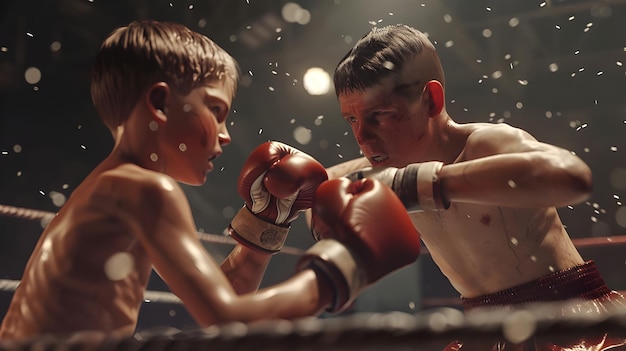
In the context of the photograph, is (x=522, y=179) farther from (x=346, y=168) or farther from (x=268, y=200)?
(x=346, y=168)

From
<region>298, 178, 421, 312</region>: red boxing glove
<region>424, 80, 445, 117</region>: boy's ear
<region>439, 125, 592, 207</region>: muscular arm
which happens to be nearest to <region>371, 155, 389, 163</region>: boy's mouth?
<region>424, 80, 445, 117</region>: boy's ear

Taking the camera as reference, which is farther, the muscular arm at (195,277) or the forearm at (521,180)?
the forearm at (521,180)

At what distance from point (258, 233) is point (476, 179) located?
1.86 feet

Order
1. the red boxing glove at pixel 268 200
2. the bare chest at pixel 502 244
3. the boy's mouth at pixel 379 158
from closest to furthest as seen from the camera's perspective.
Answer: the red boxing glove at pixel 268 200, the bare chest at pixel 502 244, the boy's mouth at pixel 379 158

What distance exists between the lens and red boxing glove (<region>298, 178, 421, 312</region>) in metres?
0.94

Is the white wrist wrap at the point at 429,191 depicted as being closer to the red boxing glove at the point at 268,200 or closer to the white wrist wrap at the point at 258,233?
the red boxing glove at the point at 268,200

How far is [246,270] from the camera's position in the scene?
1.48 meters

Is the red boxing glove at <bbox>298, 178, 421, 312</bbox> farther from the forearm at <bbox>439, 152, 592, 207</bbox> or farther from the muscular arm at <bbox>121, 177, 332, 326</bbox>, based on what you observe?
the forearm at <bbox>439, 152, 592, 207</bbox>

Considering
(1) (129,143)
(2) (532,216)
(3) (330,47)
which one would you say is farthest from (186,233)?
(3) (330,47)

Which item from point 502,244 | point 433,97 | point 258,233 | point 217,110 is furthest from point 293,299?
point 433,97

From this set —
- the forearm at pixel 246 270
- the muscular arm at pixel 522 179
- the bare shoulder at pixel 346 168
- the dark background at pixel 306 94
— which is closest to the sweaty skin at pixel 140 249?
the forearm at pixel 246 270

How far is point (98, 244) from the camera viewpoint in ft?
3.28

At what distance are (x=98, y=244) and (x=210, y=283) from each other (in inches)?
10.6

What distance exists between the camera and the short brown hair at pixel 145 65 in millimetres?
1164
